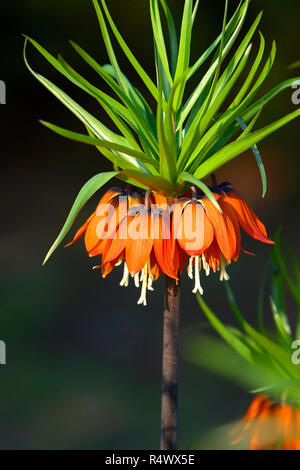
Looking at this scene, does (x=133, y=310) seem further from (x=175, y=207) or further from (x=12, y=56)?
(x=175, y=207)

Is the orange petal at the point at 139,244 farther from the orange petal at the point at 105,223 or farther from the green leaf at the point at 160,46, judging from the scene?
the green leaf at the point at 160,46

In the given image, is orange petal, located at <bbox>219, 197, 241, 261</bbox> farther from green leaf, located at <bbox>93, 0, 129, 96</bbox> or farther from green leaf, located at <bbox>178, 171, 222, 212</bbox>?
green leaf, located at <bbox>93, 0, 129, 96</bbox>

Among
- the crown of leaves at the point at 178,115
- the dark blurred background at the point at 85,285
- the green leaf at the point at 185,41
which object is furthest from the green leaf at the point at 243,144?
the dark blurred background at the point at 85,285

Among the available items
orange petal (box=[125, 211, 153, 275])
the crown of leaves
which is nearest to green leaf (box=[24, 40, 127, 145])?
the crown of leaves

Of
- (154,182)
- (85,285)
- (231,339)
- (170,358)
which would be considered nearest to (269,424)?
(231,339)

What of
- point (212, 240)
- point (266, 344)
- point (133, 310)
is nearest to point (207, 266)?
point (212, 240)

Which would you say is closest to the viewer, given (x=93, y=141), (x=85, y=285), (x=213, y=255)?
(x=93, y=141)

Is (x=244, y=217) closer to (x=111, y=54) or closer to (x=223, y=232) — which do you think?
(x=223, y=232)
